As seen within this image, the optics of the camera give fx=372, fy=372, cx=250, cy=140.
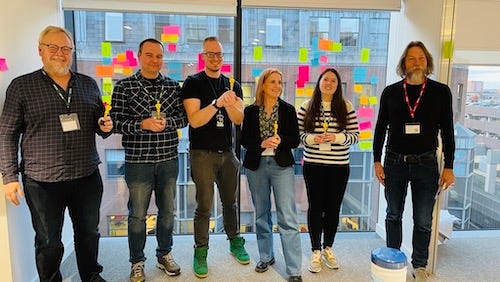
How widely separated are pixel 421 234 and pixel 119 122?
2.13 m

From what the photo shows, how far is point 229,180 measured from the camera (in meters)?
2.66

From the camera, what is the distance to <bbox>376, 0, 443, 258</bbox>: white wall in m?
2.65

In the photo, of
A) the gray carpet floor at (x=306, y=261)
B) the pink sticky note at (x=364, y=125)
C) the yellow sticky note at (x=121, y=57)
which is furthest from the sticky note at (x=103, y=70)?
the pink sticky note at (x=364, y=125)

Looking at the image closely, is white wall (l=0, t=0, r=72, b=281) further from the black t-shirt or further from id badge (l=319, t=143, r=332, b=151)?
id badge (l=319, t=143, r=332, b=151)

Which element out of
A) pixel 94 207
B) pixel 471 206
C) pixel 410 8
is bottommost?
pixel 471 206

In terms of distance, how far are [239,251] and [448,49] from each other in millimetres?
2083

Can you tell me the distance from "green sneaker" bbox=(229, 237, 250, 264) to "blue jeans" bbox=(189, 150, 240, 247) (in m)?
0.28

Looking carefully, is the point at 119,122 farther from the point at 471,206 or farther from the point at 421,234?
the point at 471,206

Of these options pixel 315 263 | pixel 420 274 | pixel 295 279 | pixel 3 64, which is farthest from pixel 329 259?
pixel 3 64

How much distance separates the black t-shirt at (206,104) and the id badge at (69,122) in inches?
26.7

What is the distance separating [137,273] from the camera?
2.54 meters

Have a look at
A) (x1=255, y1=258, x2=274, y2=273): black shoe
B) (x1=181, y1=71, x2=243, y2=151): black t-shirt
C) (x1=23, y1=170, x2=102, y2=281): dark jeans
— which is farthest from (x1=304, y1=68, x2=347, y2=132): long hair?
(x1=23, y1=170, x2=102, y2=281): dark jeans

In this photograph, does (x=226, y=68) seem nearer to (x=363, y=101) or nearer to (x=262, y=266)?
(x=363, y=101)

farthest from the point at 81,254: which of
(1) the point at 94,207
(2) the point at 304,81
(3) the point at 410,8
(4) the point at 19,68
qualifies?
(3) the point at 410,8
